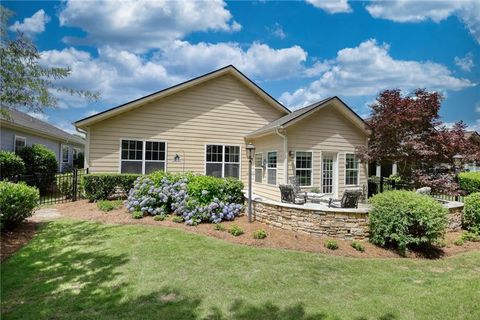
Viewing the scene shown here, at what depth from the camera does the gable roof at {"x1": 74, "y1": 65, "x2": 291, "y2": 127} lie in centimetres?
1169

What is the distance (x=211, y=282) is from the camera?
4715 millimetres

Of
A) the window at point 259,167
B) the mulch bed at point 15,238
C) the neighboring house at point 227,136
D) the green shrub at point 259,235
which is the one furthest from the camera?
the window at point 259,167

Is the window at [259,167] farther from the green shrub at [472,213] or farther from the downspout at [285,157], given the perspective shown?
the green shrub at [472,213]

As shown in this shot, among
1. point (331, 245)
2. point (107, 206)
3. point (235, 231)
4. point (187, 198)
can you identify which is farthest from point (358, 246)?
point (107, 206)

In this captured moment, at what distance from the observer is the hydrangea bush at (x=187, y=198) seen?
8562 millimetres

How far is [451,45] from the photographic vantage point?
14867 mm

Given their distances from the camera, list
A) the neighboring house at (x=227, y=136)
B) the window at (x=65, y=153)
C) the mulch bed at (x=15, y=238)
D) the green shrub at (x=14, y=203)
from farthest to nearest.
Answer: the window at (x=65, y=153) → the neighboring house at (x=227, y=136) → the green shrub at (x=14, y=203) → the mulch bed at (x=15, y=238)

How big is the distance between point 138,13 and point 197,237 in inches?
311

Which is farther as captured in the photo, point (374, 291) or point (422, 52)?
point (422, 52)

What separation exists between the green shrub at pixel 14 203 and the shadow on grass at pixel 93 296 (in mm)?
1316

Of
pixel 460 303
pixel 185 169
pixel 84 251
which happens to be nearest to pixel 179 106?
pixel 185 169

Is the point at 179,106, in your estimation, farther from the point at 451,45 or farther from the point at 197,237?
the point at 451,45

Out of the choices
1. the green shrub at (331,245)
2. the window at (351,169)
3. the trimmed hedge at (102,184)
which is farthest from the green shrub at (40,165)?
the window at (351,169)

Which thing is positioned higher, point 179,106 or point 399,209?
point 179,106
